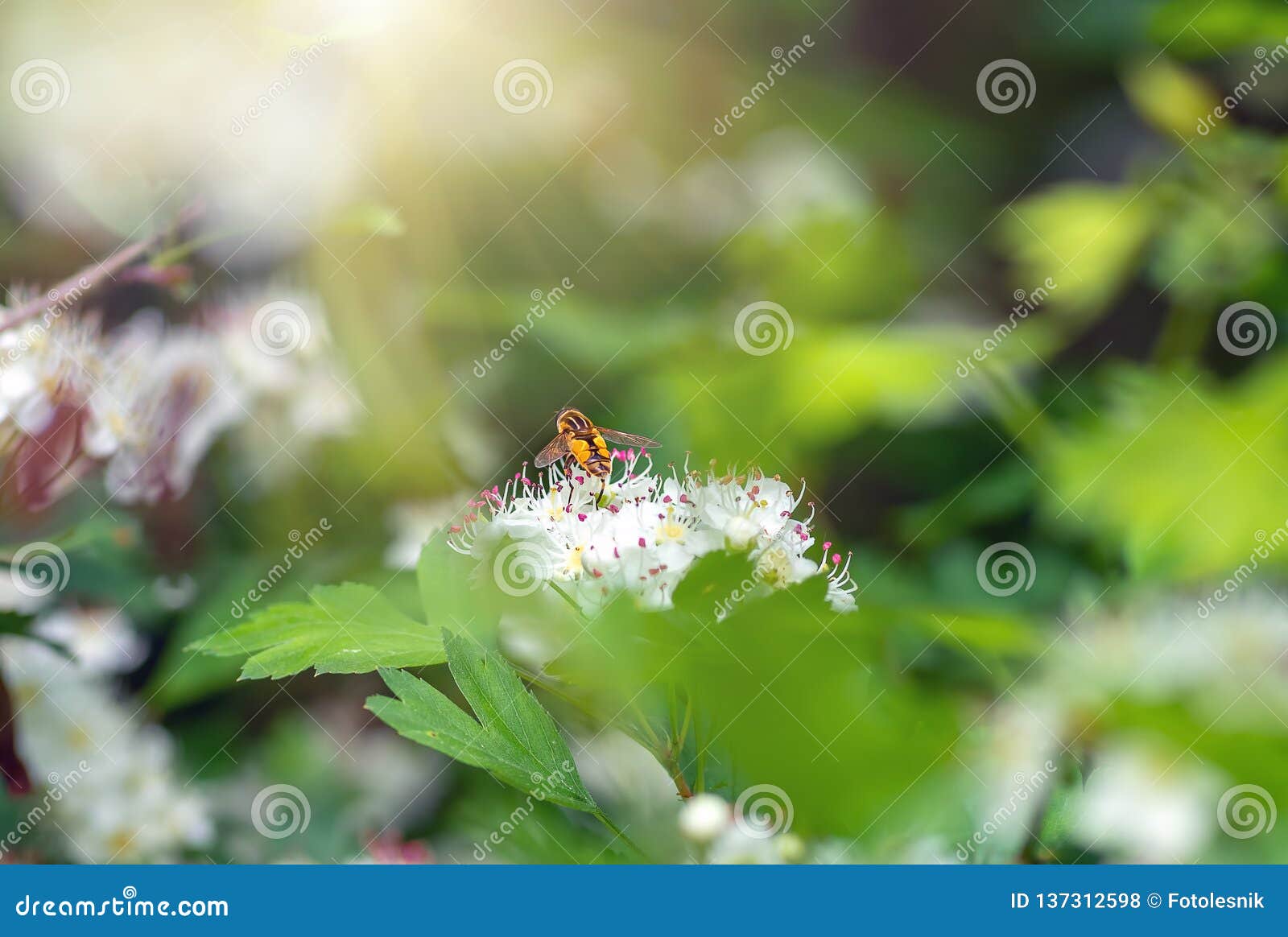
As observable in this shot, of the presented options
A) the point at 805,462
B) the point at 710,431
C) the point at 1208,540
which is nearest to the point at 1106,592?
the point at 1208,540

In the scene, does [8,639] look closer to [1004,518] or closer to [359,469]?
[359,469]

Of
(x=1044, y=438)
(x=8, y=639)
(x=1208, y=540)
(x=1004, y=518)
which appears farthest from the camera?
(x=1004, y=518)

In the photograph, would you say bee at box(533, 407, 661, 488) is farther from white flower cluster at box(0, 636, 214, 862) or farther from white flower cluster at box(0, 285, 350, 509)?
white flower cluster at box(0, 636, 214, 862)

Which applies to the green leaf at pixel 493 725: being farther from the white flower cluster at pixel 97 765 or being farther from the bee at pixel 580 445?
the white flower cluster at pixel 97 765

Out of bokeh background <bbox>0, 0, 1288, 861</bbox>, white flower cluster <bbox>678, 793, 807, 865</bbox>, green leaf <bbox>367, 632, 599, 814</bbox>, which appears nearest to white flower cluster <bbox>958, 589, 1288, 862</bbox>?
bokeh background <bbox>0, 0, 1288, 861</bbox>

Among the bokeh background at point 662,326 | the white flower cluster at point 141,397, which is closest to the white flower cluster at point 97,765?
the bokeh background at point 662,326
